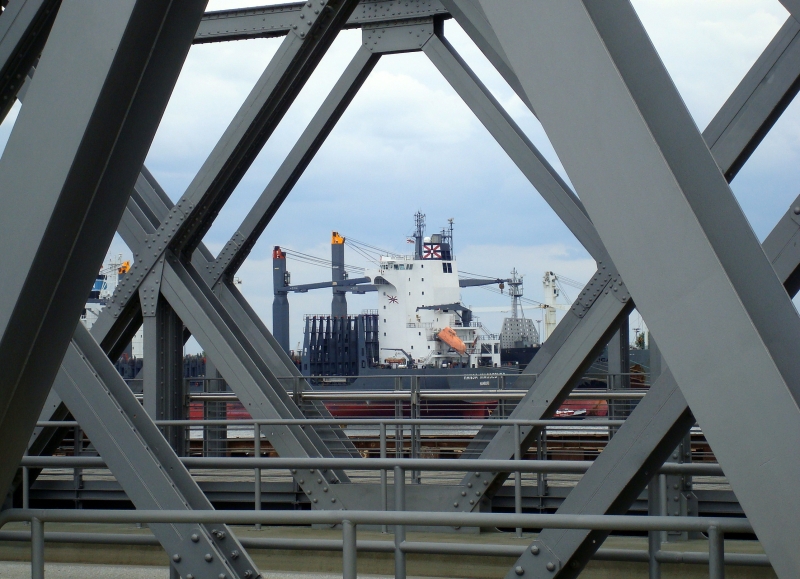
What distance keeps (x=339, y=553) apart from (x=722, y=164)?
4.08m

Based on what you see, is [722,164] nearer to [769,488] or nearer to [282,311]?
[769,488]

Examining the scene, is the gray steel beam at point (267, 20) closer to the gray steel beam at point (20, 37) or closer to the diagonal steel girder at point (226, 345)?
the diagonal steel girder at point (226, 345)

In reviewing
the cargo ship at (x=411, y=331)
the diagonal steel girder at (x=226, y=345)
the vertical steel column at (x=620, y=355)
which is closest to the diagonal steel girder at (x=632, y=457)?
the diagonal steel girder at (x=226, y=345)

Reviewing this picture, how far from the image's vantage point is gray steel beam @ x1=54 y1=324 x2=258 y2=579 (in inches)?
154

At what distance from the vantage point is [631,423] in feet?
11.1

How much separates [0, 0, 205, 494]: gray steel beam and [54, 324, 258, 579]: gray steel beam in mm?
1901

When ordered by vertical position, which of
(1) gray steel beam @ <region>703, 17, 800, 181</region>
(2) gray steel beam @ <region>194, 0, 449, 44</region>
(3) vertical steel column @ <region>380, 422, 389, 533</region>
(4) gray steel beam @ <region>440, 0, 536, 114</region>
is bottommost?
(3) vertical steel column @ <region>380, 422, 389, 533</region>

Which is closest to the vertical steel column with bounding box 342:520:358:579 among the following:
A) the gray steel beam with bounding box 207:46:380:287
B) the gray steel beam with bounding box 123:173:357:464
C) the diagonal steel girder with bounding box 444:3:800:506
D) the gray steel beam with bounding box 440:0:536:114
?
the diagonal steel girder with bounding box 444:3:800:506

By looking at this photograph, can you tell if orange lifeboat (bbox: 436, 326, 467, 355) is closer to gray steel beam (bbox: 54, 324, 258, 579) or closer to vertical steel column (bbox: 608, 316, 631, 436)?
vertical steel column (bbox: 608, 316, 631, 436)

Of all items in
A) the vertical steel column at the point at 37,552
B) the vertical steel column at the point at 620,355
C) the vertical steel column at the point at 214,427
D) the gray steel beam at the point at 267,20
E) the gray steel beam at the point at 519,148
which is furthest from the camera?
the vertical steel column at the point at 620,355

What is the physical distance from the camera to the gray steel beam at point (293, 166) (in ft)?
26.6

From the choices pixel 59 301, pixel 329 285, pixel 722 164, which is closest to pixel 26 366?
pixel 59 301

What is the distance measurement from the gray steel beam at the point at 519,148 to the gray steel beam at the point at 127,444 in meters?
3.76

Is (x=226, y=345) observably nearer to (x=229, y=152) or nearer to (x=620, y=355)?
(x=229, y=152)
